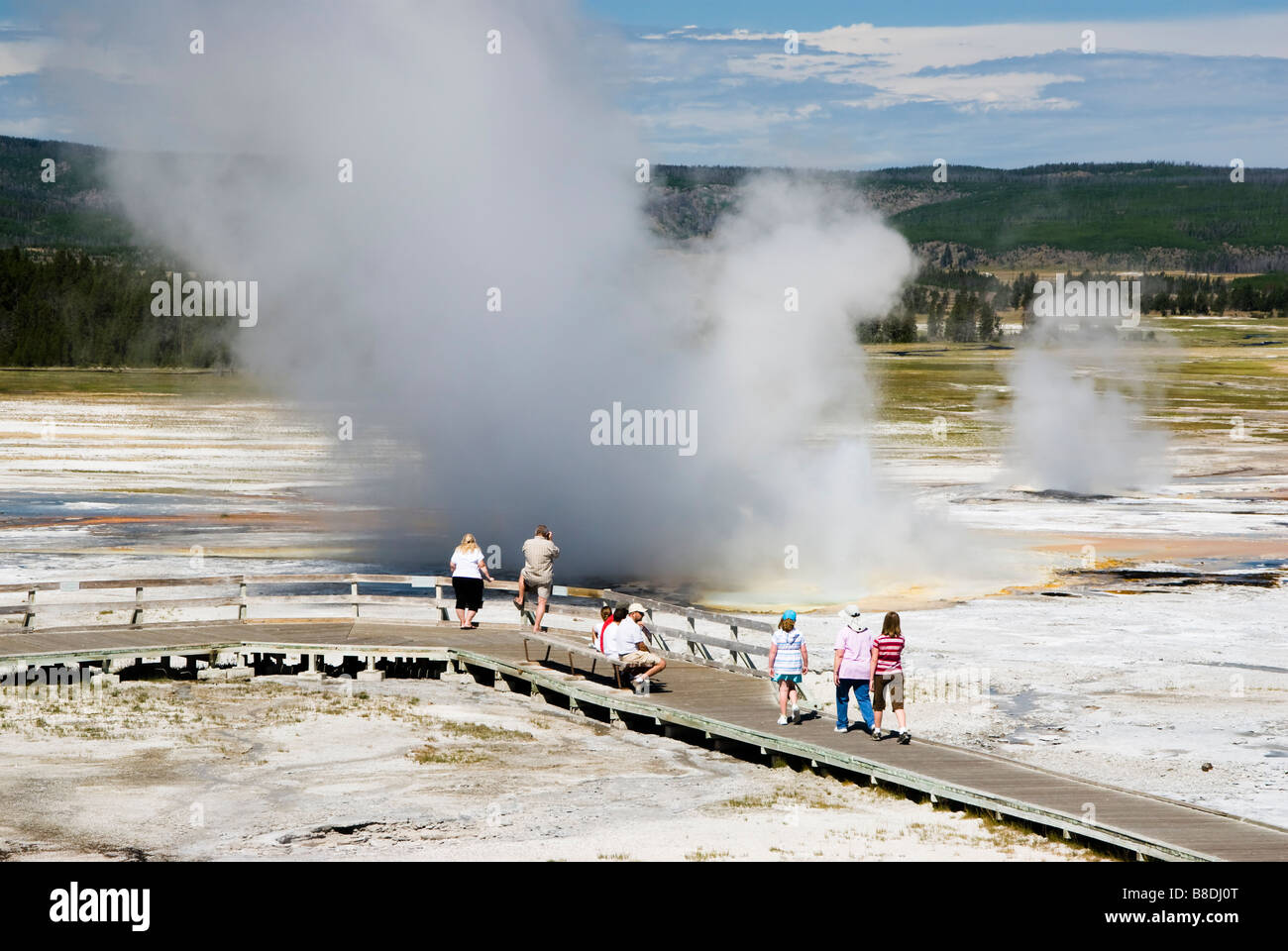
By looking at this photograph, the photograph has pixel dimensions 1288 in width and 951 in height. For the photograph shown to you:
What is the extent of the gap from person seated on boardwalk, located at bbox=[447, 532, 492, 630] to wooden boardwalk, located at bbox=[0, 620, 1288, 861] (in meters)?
0.33

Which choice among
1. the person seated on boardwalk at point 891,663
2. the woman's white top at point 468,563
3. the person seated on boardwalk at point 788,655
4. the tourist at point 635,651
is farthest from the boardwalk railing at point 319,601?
the person seated on boardwalk at point 891,663

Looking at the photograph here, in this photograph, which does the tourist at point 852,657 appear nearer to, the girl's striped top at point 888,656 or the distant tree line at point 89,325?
the girl's striped top at point 888,656

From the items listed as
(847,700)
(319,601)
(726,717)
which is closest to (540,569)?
(726,717)

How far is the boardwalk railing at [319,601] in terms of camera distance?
63.9 ft

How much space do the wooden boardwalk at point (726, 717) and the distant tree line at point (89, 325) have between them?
3578 inches

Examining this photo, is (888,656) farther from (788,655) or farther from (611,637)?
(611,637)

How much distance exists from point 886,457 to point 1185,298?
5142 inches

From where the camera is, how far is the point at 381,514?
34.8 metres

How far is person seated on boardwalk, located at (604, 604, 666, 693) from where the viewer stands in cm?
1758

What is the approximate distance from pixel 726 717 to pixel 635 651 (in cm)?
170

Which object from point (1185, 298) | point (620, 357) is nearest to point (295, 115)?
point (620, 357)

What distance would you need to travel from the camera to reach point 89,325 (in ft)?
376

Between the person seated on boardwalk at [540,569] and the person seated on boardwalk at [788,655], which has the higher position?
the person seated on boardwalk at [540,569]
